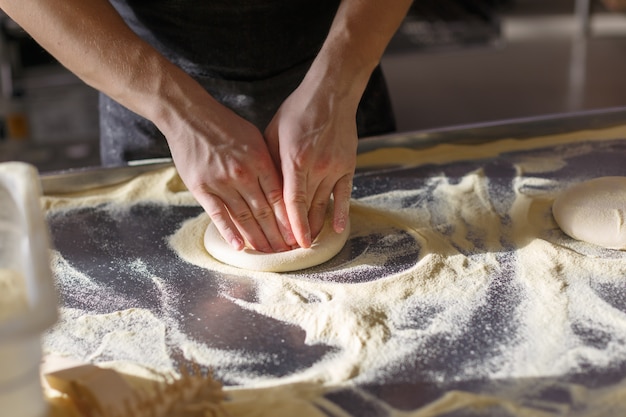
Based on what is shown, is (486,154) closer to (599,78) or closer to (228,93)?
(228,93)

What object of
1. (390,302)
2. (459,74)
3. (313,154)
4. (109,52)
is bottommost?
(459,74)

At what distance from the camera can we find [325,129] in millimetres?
1113

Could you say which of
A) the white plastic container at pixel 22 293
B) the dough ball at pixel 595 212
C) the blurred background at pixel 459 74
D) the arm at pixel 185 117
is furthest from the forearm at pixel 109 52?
the blurred background at pixel 459 74

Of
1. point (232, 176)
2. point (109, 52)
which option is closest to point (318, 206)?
point (232, 176)

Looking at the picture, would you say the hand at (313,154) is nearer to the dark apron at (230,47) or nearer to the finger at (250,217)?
the finger at (250,217)

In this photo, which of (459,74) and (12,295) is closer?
(12,295)

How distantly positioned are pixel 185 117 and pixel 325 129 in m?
0.20

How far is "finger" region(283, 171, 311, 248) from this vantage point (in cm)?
→ 107

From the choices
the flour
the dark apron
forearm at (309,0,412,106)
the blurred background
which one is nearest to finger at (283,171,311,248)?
forearm at (309,0,412,106)

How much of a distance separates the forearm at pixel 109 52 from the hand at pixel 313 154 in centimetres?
17

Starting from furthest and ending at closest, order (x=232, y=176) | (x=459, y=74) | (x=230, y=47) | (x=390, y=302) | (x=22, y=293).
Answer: (x=459, y=74) → (x=230, y=47) → (x=232, y=176) → (x=390, y=302) → (x=22, y=293)

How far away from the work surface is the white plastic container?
211 millimetres

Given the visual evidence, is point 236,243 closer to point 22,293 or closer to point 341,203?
point 341,203

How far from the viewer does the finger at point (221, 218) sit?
3.51ft
